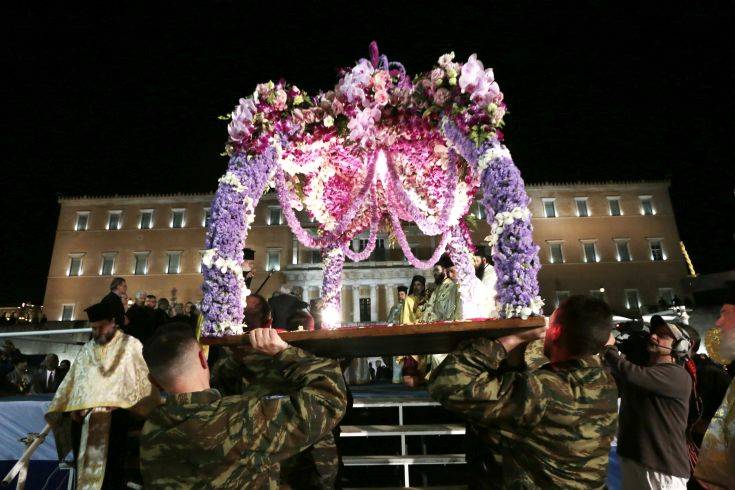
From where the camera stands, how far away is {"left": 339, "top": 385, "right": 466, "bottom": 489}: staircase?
14.0 feet

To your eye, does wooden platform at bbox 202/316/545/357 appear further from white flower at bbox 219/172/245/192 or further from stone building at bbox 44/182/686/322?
stone building at bbox 44/182/686/322

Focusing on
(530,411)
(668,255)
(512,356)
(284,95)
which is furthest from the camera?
(668,255)

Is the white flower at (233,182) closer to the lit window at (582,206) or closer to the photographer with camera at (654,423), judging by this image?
the photographer with camera at (654,423)

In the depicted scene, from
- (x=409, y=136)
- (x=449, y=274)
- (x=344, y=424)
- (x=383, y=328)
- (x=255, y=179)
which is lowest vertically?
(x=344, y=424)

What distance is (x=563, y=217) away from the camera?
1702 inches

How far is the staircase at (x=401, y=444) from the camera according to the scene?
14.0ft

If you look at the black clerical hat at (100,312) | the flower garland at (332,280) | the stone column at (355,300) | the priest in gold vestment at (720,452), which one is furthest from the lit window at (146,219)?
the priest in gold vestment at (720,452)

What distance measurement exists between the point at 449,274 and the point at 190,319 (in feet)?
16.1

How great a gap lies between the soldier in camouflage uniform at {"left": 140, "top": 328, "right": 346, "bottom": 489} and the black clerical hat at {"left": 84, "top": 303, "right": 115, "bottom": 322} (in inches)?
127

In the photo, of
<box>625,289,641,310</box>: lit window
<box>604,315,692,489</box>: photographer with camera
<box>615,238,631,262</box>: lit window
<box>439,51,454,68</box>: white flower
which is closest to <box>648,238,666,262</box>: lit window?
<box>615,238,631,262</box>: lit window

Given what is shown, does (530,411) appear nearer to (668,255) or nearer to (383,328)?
(383,328)

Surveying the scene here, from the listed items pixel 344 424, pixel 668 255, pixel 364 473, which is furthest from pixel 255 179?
pixel 668 255

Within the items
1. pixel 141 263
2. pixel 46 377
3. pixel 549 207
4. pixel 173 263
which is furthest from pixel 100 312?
pixel 549 207

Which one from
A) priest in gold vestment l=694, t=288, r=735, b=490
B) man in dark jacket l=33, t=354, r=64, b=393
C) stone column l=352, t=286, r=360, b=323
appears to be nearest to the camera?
priest in gold vestment l=694, t=288, r=735, b=490
